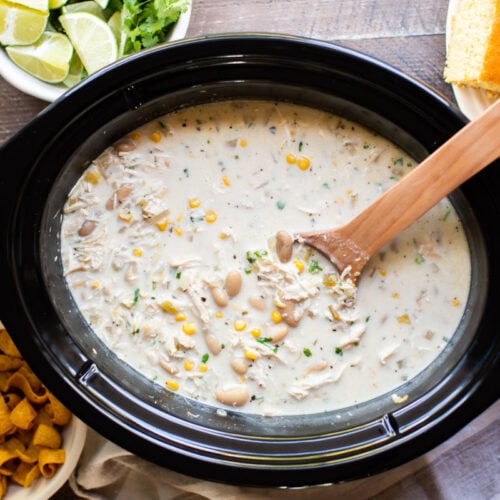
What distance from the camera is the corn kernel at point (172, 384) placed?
1.99 meters

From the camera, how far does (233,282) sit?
195cm

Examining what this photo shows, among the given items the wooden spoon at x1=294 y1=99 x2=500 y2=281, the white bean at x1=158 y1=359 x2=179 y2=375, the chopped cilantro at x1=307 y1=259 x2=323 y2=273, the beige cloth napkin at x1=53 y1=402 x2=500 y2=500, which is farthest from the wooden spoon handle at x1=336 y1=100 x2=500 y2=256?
the beige cloth napkin at x1=53 y1=402 x2=500 y2=500

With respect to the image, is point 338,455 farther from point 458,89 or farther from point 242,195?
point 458,89

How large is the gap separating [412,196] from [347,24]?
0.61m

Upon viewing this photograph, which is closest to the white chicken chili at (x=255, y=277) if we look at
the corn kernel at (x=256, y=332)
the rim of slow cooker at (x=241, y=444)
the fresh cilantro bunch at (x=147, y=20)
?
the corn kernel at (x=256, y=332)

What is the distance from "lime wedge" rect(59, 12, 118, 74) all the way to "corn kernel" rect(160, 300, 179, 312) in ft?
2.15

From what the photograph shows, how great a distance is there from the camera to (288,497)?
2117mm

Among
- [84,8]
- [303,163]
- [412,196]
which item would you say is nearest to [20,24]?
[84,8]

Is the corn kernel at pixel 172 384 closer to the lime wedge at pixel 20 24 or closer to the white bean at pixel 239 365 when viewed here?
the white bean at pixel 239 365

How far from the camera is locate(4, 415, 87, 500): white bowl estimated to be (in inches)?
81.4

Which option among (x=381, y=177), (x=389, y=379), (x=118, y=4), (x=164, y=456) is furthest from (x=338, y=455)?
(x=118, y=4)

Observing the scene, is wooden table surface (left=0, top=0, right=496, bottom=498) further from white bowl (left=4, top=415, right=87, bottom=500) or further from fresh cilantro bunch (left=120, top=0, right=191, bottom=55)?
white bowl (left=4, top=415, right=87, bottom=500)

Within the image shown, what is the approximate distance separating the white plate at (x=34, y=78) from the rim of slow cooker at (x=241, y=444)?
0.23m

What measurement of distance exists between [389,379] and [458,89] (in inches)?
31.3
